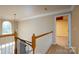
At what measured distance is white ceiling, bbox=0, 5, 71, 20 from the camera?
1672 mm

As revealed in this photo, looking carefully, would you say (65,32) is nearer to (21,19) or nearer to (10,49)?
(21,19)

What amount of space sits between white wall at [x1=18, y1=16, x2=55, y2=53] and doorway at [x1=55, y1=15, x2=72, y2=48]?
79 millimetres

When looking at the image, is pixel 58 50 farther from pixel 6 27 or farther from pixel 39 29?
pixel 6 27

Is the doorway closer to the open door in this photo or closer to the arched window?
the open door

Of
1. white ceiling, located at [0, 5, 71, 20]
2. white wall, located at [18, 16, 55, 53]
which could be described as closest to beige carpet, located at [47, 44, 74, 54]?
white wall, located at [18, 16, 55, 53]

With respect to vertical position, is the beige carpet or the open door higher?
the open door

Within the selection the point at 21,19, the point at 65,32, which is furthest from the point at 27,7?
the point at 65,32

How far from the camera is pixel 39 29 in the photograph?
1.77 m

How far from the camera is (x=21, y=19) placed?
1.71 m

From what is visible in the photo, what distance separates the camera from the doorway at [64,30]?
1768 millimetres

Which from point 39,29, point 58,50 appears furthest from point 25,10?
→ point 58,50

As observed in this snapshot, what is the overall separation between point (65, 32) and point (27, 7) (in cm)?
64

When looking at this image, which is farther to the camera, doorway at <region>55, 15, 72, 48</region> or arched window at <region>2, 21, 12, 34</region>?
doorway at <region>55, 15, 72, 48</region>
